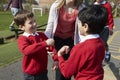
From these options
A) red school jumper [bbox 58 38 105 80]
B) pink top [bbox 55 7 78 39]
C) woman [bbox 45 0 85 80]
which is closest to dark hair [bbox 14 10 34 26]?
woman [bbox 45 0 85 80]

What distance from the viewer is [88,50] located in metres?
3.23

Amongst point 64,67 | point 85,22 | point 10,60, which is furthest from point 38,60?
point 10,60

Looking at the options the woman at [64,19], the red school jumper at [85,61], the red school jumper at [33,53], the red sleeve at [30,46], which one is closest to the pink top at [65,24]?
the woman at [64,19]

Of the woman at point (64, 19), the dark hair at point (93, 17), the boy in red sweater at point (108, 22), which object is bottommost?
the boy in red sweater at point (108, 22)

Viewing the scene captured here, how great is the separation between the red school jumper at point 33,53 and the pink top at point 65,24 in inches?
24.4

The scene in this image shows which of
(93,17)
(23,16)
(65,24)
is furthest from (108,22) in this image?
(93,17)

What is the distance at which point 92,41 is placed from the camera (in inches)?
130

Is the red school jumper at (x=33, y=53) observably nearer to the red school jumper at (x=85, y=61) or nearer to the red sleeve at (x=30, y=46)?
the red sleeve at (x=30, y=46)

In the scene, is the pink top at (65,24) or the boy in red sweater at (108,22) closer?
the pink top at (65,24)

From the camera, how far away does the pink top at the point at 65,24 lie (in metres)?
4.66

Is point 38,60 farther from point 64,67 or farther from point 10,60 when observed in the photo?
point 10,60

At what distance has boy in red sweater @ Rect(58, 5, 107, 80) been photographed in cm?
323

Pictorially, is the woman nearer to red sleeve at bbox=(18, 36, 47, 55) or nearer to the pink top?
the pink top

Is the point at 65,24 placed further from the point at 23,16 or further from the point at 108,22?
the point at 108,22
